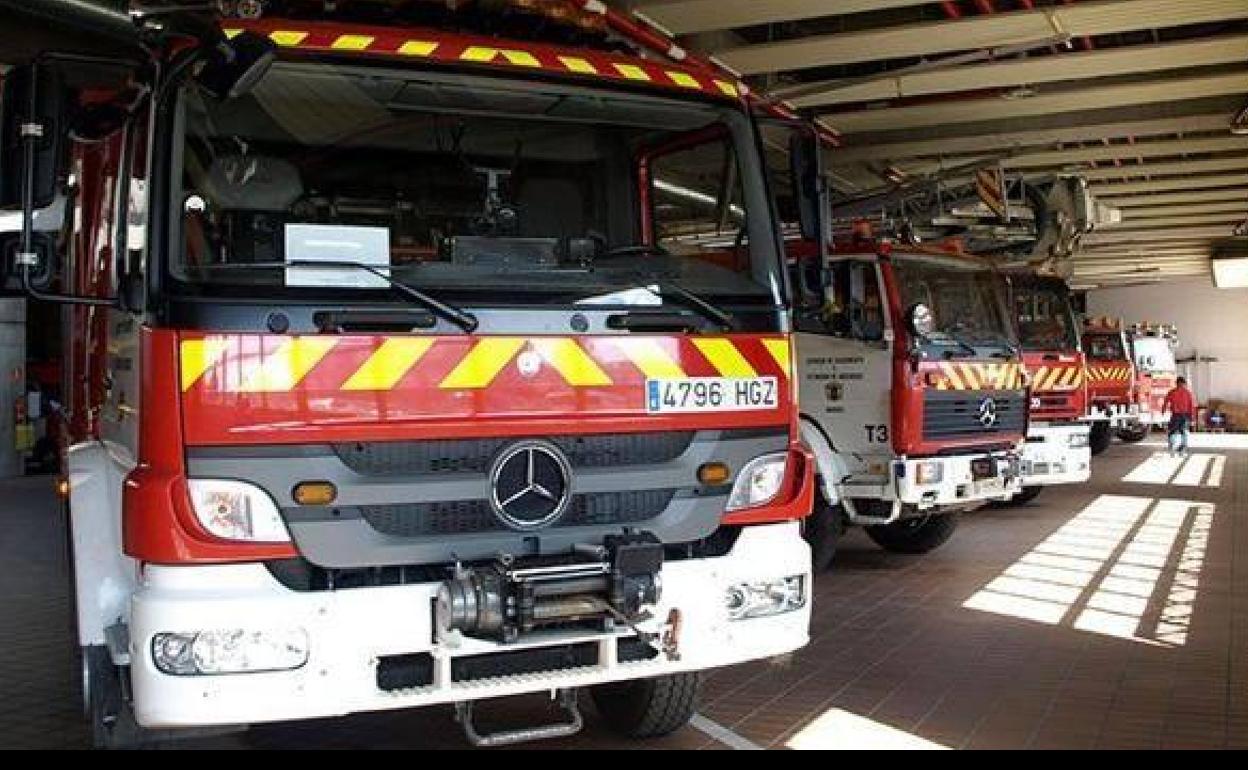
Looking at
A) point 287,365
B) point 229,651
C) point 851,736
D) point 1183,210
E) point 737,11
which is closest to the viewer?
point 229,651

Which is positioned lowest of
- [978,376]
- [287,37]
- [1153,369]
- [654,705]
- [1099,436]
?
[654,705]

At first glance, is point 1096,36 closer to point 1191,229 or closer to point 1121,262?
point 1191,229

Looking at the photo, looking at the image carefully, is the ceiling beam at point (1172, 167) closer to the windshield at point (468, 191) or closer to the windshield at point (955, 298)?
the windshield at point (955, 298)

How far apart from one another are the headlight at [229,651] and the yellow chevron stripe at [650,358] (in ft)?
4.33

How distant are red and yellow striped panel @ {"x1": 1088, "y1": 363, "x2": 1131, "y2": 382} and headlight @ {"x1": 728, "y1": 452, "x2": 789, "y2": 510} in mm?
14736

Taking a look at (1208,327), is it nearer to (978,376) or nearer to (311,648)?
(978,376)

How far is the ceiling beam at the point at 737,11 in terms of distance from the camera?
8102mm

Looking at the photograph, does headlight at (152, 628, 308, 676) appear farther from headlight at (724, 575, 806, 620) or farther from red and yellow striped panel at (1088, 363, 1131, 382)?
red and yellow striped panel at (1088, 363, 1131, 382)

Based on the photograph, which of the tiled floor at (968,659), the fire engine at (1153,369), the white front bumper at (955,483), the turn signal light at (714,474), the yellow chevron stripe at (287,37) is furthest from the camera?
the fire engine at (1153,369)

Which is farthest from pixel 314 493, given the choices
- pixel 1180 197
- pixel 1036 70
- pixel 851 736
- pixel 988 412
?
pixel 1180 197

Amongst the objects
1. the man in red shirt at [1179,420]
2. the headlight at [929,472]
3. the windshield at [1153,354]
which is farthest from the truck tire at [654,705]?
the windshield at [1153,354]

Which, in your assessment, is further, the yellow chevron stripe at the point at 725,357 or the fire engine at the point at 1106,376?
the fire engine at the point at 1106,376

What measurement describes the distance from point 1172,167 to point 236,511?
14.5 m

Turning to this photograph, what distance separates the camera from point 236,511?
323 cm
